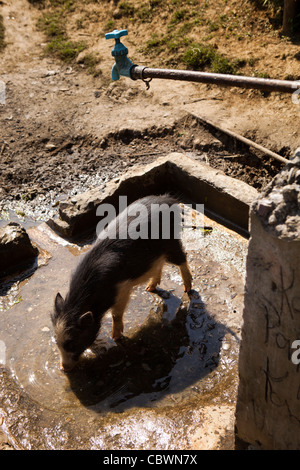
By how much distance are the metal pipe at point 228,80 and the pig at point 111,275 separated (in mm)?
1441

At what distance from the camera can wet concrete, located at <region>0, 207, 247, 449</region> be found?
391cm

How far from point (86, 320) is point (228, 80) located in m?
2.47

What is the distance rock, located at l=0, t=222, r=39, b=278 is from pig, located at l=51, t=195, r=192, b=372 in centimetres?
137

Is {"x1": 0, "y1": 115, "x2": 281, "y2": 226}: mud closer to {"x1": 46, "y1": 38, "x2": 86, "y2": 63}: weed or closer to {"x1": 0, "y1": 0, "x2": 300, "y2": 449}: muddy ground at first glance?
{"x1": 0, "y1": 0, "x2": 300, "y2": 449}: muddy ground

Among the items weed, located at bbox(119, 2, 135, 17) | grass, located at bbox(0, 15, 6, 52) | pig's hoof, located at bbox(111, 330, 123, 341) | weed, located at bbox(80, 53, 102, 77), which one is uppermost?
weed, located at bbox(119, 2, 135, 17)

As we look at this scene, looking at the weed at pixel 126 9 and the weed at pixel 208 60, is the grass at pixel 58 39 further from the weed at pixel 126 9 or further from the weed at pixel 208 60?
the weed at pixel 208 60

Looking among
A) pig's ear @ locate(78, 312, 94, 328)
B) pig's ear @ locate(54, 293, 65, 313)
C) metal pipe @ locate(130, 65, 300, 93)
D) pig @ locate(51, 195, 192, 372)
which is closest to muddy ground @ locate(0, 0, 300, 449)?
pig @ locate(51, 195, 192, 372)

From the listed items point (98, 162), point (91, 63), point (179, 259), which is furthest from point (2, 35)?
point (179, 259)

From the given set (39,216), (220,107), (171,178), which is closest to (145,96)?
(220,107)

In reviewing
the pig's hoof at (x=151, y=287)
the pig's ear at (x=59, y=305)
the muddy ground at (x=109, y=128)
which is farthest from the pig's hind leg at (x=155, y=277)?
the muddy ground at (x=109, y=128)

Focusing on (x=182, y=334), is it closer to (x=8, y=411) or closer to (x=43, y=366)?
(x=43, y=366)

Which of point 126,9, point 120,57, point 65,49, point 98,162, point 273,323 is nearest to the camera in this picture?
point 273,323

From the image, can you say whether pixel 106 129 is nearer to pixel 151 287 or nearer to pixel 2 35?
pixel 151 287

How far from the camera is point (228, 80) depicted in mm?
3492
